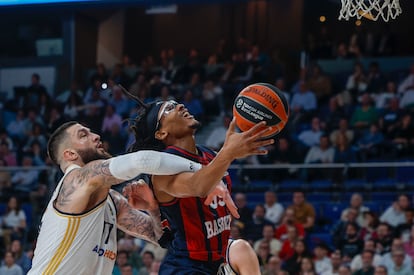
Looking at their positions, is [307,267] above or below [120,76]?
below

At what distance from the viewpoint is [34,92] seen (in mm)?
18500

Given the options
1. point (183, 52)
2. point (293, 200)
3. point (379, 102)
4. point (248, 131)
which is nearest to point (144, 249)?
point (293, 200)

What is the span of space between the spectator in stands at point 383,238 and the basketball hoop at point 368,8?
16.3 feet

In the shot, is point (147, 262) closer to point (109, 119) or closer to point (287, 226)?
point (287, 226)

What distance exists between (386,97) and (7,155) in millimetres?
6591

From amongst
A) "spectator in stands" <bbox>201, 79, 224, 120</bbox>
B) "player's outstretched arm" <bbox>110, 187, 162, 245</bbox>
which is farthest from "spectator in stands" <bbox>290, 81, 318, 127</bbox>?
"player's outstretched arm" <bbox>110, 187, 162, 245</bbox>

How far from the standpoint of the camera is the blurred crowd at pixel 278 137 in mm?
11820

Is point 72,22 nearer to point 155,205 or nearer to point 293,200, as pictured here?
Result: point 293,200

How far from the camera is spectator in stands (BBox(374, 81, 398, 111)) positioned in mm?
14641

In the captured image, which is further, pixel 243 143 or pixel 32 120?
pixel 32 120

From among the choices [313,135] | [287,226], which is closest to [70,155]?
[287,226]

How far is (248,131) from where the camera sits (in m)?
4.95

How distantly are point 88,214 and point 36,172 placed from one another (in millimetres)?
10187

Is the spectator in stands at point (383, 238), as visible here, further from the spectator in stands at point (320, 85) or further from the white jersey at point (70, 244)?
the white jersey at point (70, 244)
